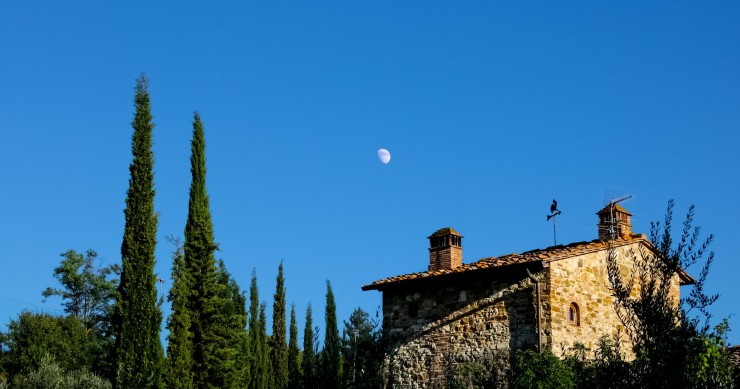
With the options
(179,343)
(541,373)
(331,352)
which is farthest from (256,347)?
(541,373)

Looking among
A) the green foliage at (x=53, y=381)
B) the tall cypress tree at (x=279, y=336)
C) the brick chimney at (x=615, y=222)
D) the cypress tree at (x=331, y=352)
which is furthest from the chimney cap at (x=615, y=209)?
the tall cypress tree at (x=279, y=336)

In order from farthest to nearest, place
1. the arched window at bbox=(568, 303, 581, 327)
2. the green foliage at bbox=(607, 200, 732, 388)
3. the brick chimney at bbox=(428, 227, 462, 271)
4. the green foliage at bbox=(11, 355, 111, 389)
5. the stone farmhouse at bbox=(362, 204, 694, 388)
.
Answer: the brick chimney at bbox=(428, 227, 462, 271) < the green foliage at bbox=(11, 355, 111, 389) < the arched window at bbox=(568, 303, 581, 327) < the stone farmhouse at bbox=(362, 204, 694, 388) < the green foliage at bbox=(607, 200, 732, 388)

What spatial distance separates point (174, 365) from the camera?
2300cm

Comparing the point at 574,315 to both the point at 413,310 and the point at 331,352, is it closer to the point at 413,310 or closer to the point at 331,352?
the point at 413,310

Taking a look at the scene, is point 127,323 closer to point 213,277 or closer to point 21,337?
point 213,277

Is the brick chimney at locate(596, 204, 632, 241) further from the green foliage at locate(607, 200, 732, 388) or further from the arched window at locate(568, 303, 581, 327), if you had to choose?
the green foliage at locate(607, 200, 732, 388)

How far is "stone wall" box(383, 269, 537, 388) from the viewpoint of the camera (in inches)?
876

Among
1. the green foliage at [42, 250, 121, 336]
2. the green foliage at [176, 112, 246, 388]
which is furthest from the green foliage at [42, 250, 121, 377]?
the green foliage at [176, 112, 246, 388]

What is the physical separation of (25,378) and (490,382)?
1292cm

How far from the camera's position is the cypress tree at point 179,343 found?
22844 mm

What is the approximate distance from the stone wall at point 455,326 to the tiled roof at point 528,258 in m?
0.31

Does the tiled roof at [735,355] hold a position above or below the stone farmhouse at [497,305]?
below

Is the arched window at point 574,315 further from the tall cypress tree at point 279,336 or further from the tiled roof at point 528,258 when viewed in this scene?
the tall cypress tree at point 279,336

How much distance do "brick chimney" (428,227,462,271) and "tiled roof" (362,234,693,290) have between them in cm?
65
